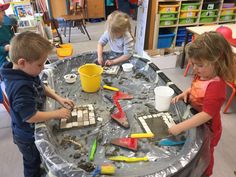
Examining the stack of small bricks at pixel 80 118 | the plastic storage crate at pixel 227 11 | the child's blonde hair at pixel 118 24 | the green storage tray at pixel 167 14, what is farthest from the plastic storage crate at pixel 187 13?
the stack of small bricks at pixel 80 118

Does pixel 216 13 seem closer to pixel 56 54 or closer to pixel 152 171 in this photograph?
pixel 56 54

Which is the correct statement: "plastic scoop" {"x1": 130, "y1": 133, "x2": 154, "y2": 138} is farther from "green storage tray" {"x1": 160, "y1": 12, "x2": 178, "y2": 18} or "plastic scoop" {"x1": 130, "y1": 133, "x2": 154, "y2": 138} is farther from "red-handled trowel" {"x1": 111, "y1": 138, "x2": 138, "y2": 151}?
"green storage tray" {"x1": 160, "y1": 12, "x2": 178, "y2": 18}

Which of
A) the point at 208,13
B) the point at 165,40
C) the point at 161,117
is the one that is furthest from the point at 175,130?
the point at 208,13

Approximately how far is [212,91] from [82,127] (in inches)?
23.8

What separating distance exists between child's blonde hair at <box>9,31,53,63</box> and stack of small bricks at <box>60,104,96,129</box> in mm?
334

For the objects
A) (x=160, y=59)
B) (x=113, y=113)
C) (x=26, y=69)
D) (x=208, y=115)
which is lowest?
(x=160, y=59)

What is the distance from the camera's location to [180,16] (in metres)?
2.82

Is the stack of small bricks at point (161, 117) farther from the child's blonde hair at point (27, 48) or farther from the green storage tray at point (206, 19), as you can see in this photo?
the green storage tray at point (206, 19)

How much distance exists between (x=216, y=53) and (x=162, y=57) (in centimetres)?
180

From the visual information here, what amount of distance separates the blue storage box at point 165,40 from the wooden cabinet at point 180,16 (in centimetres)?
1

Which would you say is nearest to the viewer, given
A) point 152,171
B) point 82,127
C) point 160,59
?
point 152,171

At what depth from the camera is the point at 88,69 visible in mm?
1365

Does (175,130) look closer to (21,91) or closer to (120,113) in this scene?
(120,113)

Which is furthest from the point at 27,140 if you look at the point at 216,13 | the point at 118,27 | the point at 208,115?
the point at 216,13
